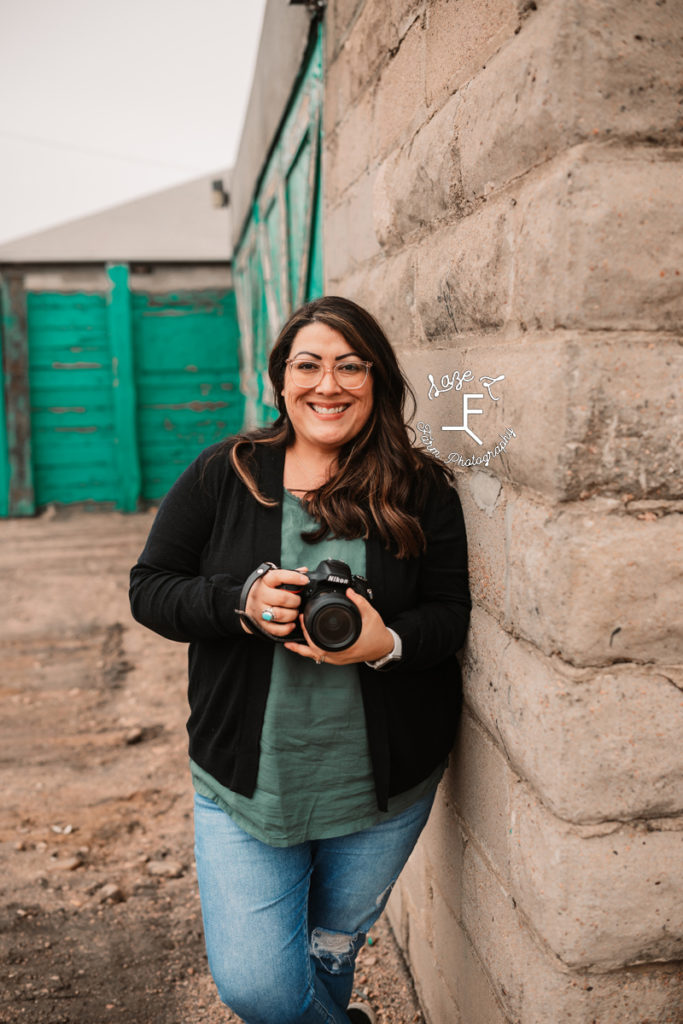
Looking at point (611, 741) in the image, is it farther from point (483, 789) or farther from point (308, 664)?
point (308, 664)

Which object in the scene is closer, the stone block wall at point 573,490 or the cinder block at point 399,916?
the stone block wall at point 573,490

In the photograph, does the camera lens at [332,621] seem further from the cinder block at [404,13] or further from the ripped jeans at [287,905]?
the cinder block at [404,13]

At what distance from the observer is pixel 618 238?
4.05ft

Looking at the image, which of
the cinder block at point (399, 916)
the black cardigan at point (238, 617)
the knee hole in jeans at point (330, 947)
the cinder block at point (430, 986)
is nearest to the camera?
the black cardigan at point (238, 617)

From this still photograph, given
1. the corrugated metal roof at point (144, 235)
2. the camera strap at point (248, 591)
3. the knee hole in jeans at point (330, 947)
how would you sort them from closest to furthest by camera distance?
1. the camera strap at point (248, 591)
2. the knee hole in jeans at point (330, 947)
3. the corrugated metal roof at point (144, 235)

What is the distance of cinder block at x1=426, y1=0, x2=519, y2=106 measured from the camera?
1472mm

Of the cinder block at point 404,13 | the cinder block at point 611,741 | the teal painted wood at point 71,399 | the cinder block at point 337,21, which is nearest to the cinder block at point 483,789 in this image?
the cinder block at point 611,741

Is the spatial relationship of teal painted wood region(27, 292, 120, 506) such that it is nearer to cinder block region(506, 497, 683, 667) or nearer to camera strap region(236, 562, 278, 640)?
camera strap region(236, 562, 278, 640)

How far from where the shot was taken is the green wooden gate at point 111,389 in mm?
9383

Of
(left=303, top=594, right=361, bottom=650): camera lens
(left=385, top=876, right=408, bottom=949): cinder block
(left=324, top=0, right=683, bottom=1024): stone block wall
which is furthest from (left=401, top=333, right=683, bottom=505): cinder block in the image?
(left=385, top=876, right=408, bottom=949): cinder block

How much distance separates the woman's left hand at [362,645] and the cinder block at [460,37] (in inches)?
40.6

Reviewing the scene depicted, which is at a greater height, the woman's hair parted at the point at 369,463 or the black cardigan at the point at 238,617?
the woman's hair parted at the point at 369,463

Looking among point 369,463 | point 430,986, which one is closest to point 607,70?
point 369,463

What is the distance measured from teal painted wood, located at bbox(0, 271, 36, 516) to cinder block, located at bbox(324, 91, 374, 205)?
713 cm
